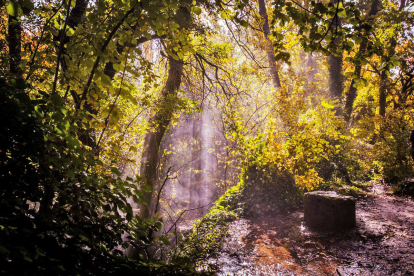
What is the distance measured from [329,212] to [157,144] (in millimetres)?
4410

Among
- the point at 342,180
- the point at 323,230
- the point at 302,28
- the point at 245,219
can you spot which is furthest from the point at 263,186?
the point at 302,28

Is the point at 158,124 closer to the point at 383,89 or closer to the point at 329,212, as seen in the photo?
the point at 329,212

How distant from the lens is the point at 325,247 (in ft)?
14.5

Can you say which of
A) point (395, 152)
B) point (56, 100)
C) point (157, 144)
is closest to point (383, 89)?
point (395, 152)

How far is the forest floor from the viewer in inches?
144

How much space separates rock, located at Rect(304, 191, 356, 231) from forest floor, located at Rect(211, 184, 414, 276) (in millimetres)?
197

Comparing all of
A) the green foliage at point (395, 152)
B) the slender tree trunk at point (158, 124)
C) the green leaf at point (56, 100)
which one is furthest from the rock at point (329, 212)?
the green leaf at point (56, 100)

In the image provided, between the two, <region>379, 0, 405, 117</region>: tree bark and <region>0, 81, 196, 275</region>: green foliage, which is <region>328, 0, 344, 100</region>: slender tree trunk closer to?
<region>379, 0, 405, 117</region>: tree bark

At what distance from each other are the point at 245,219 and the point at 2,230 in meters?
6.02

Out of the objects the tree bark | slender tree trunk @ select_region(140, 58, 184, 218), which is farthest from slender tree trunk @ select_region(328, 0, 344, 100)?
slender tree trunk @ select_region(140, 58, 184, 218)

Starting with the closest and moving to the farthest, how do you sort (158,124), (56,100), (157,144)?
(56,100)
(158,124)
(157,144)

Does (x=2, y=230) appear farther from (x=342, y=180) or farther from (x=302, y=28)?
(x=342, y=180)

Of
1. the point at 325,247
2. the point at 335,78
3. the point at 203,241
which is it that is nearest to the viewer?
the point at 325,247

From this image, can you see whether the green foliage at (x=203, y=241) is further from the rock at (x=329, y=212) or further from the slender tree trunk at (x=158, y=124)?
the rock at (x=329, y=212)
